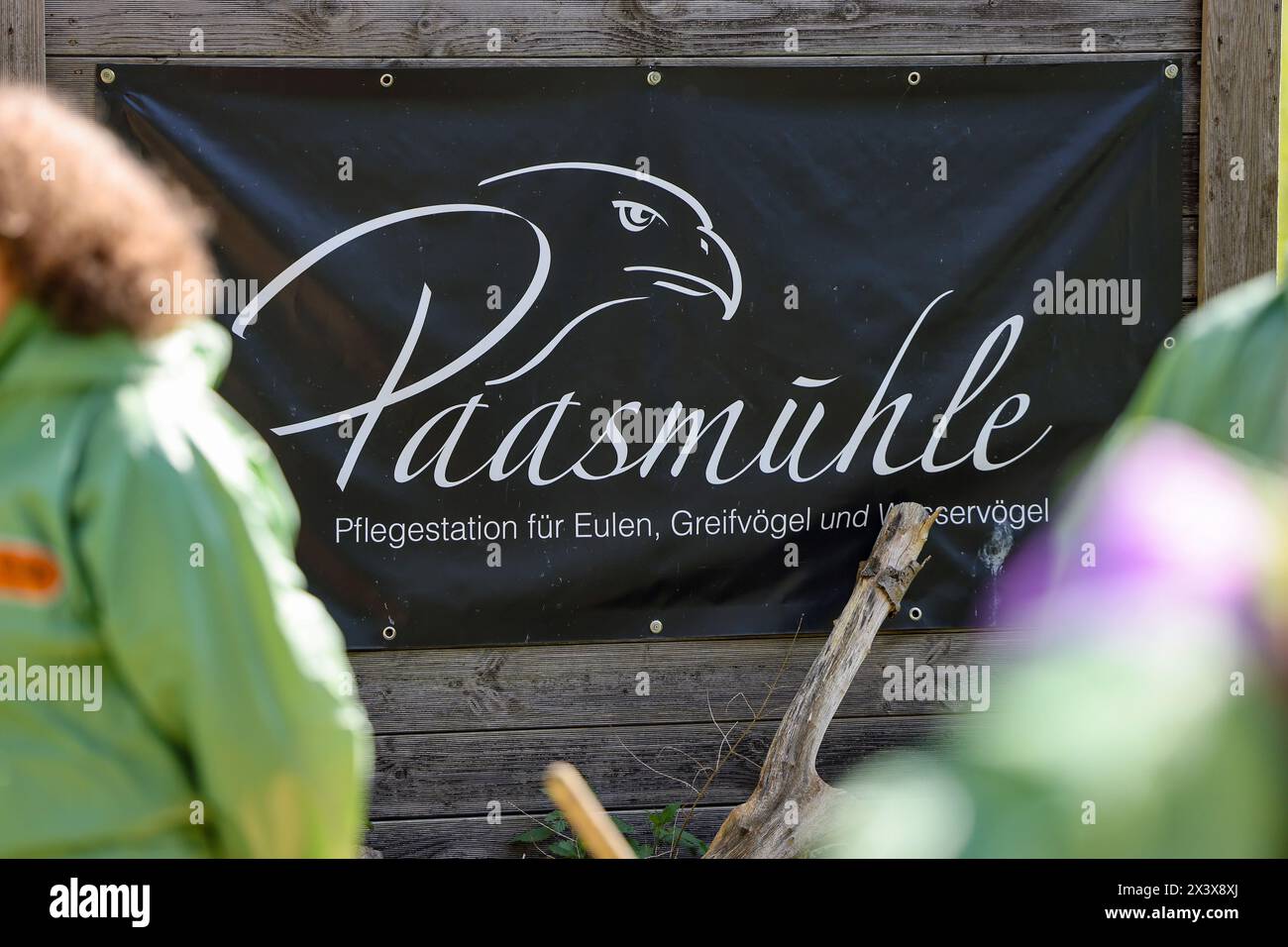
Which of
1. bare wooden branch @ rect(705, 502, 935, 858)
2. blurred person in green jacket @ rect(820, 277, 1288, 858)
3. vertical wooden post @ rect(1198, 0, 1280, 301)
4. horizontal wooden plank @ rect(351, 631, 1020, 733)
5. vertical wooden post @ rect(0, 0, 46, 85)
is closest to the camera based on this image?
blurred person in green jacket @ rect(820, 277, 1288, 858)

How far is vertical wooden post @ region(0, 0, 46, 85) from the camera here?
3.09 metres

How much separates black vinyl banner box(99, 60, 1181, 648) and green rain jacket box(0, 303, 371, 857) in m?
2.11

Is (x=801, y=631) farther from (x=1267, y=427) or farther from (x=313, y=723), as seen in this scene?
(x=1267, y=427)

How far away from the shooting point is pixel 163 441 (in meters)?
1.04

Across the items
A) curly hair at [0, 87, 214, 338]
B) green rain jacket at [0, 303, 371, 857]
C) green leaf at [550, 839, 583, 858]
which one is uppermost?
curly hair at [0, 87, 214, 338]

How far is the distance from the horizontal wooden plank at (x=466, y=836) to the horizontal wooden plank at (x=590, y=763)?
0.07 ft

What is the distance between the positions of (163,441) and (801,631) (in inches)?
95.8

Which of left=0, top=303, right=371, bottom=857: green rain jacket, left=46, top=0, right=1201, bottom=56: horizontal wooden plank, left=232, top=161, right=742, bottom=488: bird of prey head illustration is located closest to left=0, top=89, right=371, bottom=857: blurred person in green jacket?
left=0, top=303, right=371, bottom=857: green rain jacket

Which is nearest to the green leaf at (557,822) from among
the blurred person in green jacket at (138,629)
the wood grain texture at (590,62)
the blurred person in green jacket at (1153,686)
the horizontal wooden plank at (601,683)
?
the horizontal wooden plank at (601,683)

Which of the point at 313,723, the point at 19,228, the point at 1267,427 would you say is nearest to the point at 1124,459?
the point at 1267,427

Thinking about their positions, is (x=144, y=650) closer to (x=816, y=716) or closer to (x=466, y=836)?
(x=816, y=716)

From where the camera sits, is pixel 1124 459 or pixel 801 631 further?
pixel 801 631

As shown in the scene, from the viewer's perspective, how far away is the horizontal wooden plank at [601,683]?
321cm

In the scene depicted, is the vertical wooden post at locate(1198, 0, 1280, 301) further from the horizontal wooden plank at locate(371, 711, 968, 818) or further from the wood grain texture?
the horizontal wooden plank at locate(371, 711, 968, 818)
